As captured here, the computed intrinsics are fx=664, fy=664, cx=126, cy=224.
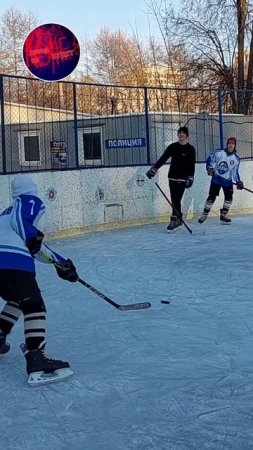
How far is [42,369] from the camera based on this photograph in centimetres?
324

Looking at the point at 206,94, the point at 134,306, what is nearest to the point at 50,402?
the point at 134,306

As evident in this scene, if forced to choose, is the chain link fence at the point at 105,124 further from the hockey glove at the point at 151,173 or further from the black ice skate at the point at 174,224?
the black ice skate at the point at 174,224

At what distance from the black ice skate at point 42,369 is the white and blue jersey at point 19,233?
16.7 inches

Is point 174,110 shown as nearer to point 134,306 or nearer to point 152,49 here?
point 134,306

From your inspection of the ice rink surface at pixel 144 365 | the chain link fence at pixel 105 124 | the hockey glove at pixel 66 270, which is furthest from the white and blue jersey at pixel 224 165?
the hockey glove at pixel 66 270

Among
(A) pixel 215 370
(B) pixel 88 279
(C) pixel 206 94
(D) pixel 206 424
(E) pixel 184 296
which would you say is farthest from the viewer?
(C) pixel 206 94

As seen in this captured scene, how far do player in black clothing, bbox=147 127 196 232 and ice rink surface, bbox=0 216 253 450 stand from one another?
2513 millimetres

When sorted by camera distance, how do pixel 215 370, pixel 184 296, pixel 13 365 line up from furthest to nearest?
pixel 184 296
pixel 13 365
pixel 215 370

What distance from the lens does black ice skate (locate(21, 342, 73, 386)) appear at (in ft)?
10.6

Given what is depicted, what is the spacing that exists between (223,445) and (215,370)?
0.88 meters

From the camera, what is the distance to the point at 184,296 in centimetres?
513
